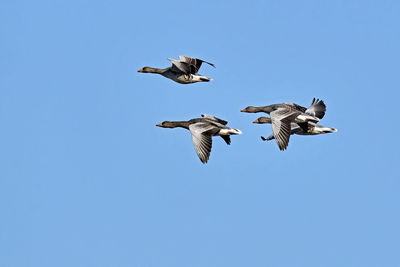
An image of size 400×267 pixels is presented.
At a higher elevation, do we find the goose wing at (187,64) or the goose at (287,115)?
the goose wing at (187,64)

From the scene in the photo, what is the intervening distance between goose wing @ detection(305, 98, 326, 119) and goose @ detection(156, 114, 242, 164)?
624cm

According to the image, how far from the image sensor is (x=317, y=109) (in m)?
50.1

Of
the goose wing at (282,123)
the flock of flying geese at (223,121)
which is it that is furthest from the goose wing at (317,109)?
the goose wing at (282,123)

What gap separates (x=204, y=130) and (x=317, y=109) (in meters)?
9.73

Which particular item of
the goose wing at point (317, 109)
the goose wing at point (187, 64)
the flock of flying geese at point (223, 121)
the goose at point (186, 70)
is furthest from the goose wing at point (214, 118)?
the goose wing at point (317, 109)

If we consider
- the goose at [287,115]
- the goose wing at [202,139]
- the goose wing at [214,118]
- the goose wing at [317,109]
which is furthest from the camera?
the goose wing at [317,109]

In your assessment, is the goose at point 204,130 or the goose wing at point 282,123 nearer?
the goose at point 204,130

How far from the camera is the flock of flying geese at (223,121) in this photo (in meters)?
41.2

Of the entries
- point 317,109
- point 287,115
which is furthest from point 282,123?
point 317,109

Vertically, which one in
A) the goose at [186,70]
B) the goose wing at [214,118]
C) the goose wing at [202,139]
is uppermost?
the goose at [186,70]

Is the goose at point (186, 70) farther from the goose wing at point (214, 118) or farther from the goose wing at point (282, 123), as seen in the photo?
the goose wing at point (282, 123)

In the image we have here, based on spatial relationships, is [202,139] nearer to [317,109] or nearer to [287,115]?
[287,115]

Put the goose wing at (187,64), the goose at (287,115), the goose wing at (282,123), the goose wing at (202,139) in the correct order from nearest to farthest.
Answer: the goose wing at (202,139), the goose wing at (282,123), the goose at (287,115), the goose wing at (187,64)

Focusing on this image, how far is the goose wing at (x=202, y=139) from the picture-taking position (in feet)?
132
